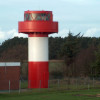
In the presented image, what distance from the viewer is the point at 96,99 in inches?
1529

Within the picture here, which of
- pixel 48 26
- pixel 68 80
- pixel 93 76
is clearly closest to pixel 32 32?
pixel 48 26

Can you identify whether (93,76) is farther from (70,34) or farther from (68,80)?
(70,34)

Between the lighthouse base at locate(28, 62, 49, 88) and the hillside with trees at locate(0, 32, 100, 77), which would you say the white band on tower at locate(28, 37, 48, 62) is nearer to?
the lighthouse base at locate(28, 62, 49, 88)

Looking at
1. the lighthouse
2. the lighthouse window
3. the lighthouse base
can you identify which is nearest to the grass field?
the lighthouse base

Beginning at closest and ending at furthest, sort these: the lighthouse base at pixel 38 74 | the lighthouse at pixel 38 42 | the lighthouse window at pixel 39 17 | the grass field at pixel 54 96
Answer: the grass field at pixel 54 96 → the lighthouse at pixel 38 42 → the lighthouse base at pixel 38 74 → the lighthouse window at pixel 39 17

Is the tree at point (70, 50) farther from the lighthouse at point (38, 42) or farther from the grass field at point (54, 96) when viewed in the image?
the grass field at point (54, 96)

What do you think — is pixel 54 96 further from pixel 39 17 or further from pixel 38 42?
pixel 39 17

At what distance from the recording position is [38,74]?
185ft

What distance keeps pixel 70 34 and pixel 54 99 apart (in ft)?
177

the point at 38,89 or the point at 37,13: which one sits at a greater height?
the point at 37,13

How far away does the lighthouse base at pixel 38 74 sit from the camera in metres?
56.2

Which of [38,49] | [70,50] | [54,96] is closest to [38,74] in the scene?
[38,49]

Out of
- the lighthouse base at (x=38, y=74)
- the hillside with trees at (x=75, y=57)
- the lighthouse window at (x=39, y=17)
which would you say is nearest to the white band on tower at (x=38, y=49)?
the lighthouse base at (x=38, y=74)

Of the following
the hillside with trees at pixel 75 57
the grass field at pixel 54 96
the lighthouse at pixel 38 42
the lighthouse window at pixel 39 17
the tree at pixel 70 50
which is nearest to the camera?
the grass field at pixel 54 96
